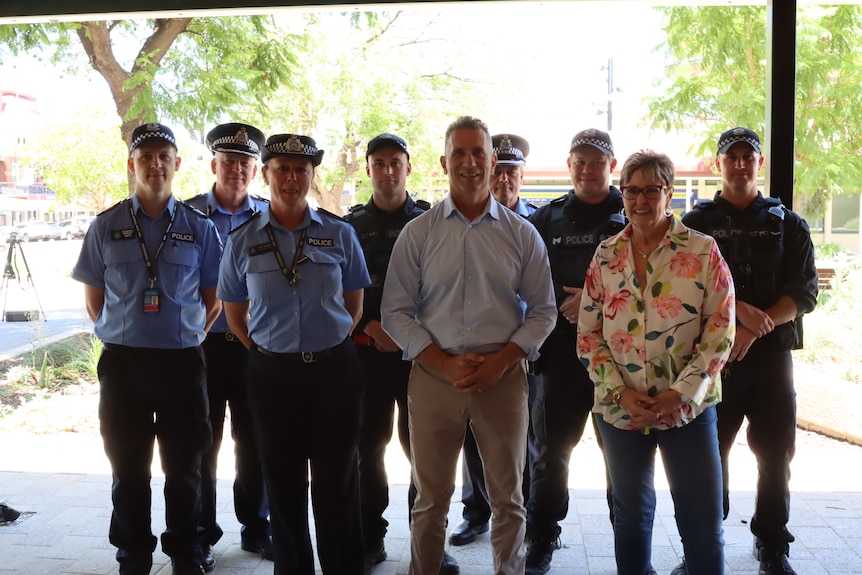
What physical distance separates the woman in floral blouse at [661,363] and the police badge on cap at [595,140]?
2.37ft

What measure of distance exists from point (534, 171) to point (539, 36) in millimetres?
2460

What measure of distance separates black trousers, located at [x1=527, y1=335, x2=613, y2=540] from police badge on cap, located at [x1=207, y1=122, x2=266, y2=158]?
1.83 metres

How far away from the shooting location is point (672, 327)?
263 cm

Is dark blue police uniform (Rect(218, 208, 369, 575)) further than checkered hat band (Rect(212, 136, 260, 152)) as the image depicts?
No

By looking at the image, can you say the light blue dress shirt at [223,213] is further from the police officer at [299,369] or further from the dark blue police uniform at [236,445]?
the police officer at [299,369]

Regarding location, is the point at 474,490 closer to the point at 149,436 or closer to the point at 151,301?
the point at 149,436

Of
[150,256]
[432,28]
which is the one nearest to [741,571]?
[150,256]

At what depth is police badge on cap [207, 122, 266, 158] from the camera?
3.88 metres

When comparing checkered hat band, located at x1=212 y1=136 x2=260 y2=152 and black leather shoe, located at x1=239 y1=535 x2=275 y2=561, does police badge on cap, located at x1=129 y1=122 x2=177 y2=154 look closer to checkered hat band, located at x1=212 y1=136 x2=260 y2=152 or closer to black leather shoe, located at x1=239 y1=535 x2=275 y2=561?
checkered hat band, located at x1=212 y1=136 x2=260 y2=152

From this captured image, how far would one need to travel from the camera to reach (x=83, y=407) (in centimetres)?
688

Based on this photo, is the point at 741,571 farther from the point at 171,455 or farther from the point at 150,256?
the point at 150,256

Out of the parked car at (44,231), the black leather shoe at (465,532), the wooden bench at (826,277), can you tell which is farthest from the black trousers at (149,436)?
the parked car at (44,231)

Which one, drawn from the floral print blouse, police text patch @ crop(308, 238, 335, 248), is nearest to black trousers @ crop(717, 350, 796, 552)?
the floral print blouse

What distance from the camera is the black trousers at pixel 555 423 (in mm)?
3389
